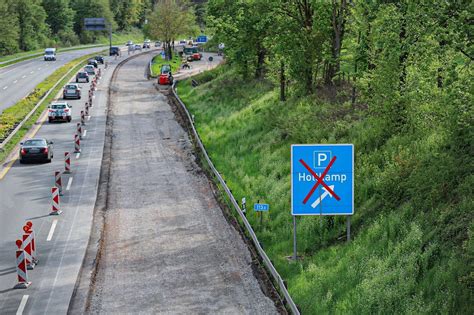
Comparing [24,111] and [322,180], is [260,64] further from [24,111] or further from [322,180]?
[322,180]

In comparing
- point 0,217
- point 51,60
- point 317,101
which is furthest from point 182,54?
point 0,217

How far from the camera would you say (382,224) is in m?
18.6

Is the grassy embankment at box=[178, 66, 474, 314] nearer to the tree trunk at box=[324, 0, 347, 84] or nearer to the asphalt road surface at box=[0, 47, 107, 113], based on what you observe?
the tree trunk at box=[324, 0, 347, 84]

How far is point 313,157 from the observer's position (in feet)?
61.4

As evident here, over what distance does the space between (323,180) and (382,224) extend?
1.99 m

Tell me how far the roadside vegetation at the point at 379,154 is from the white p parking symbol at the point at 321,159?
7.28 feet

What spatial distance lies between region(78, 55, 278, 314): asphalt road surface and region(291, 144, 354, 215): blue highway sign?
250 centimetres

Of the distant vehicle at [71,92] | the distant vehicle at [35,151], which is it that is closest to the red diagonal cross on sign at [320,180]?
the distant vehicle at [35,151]

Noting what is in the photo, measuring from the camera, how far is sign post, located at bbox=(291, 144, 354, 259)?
1869 centimetres

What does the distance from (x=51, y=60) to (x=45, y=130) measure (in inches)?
2542

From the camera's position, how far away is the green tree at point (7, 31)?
11569 cm

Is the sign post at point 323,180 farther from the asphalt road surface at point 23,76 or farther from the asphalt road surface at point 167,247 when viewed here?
the asphalt road surface at point 23,76

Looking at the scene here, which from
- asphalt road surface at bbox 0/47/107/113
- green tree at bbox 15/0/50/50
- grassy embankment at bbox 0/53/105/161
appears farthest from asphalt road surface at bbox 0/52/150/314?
green tree at bbox 15/0/50/50

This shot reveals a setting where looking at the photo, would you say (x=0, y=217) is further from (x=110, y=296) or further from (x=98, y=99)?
(x=98, y=99)
